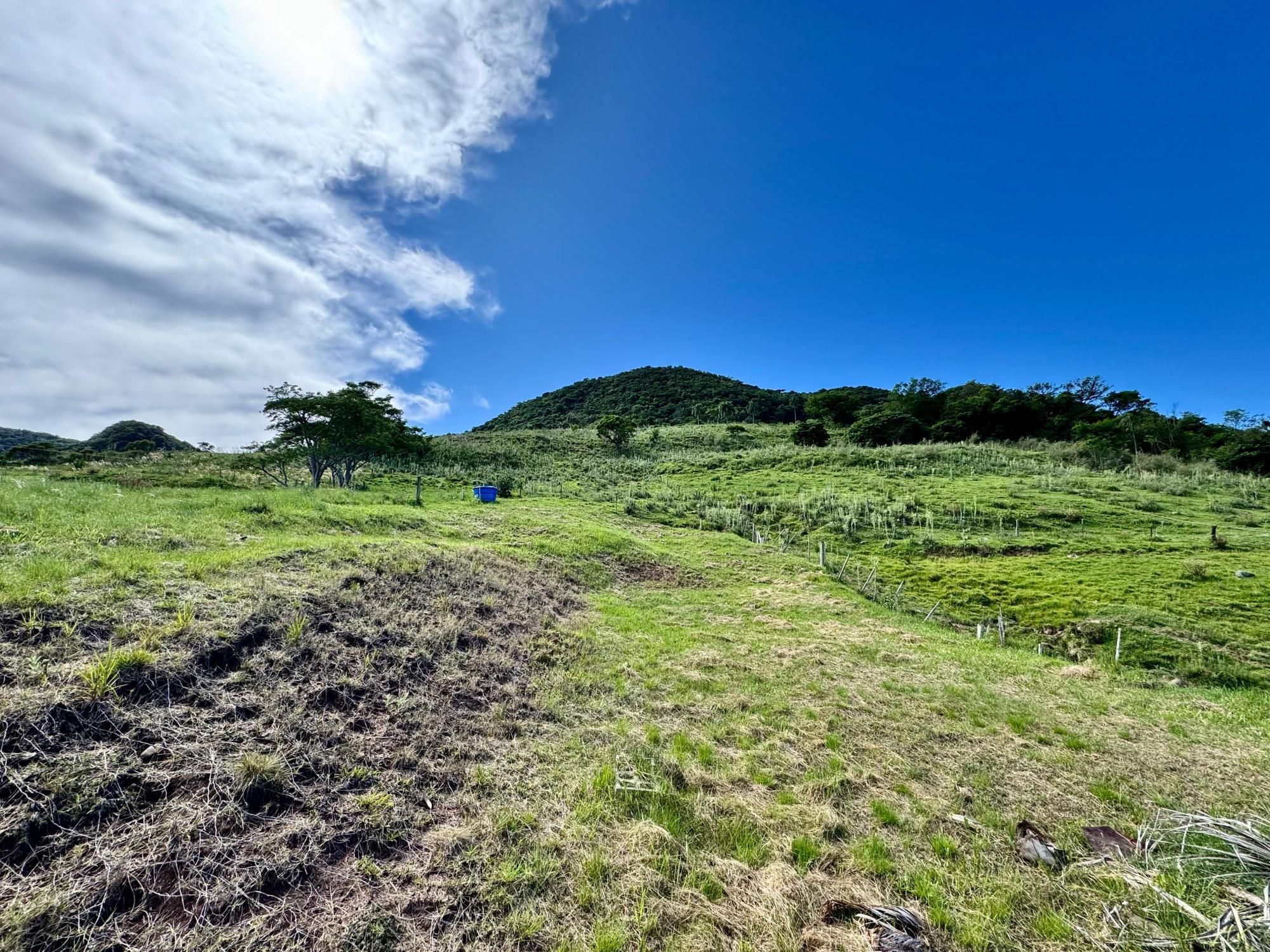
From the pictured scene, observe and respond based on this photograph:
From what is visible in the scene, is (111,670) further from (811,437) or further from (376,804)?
(811,437)

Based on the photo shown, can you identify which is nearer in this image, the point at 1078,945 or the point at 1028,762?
the point at 1078,945

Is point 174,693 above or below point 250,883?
above

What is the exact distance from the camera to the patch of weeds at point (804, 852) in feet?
15.2

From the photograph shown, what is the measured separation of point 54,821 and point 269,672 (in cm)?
219

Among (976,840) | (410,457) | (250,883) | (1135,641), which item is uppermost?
(410,457)

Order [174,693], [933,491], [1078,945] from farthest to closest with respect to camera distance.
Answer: [933,491], [174,693], [1078,945]

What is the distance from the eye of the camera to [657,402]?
350 ft

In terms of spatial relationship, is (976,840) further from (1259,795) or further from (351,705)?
(351,705)

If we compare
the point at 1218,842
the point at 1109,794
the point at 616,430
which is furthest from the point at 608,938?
the point at 616,430

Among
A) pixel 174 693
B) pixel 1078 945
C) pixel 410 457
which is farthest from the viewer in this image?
pixel 410 457

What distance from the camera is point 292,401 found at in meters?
25.9

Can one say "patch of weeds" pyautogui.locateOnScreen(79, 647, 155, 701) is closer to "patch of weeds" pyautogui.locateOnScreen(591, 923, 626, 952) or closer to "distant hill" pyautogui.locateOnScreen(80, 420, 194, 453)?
"patch of weeds" pyautogui.locateOnScreen(591, 923, 626, 952)

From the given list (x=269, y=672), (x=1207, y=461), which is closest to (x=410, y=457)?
(x=269, y=672)

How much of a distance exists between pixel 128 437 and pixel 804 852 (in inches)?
3870
